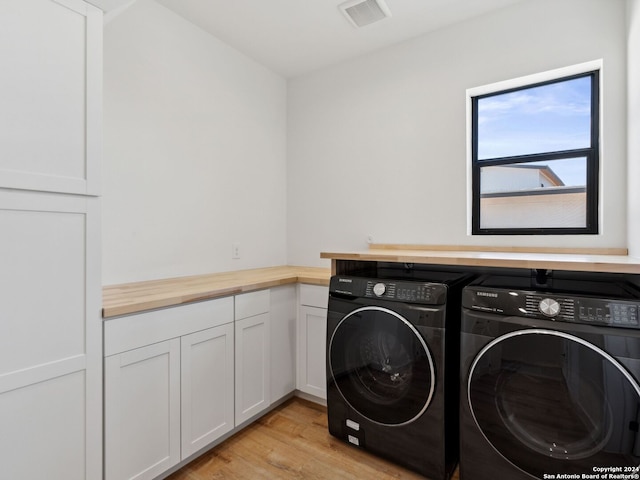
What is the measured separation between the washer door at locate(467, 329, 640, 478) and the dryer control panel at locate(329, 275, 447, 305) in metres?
0.30

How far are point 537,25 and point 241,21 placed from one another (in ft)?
6.20

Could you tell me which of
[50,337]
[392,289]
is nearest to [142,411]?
[50,337]

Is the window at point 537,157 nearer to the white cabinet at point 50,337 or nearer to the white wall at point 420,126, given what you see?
the white wall at point 420,126

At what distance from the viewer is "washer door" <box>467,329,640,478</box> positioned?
1.16 metres

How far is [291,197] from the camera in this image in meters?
3.14

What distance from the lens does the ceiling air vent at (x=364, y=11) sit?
2.11 metres

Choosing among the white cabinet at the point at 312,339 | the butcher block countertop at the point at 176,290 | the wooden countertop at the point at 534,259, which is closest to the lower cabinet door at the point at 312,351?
the white cabinet at the point at 312,339

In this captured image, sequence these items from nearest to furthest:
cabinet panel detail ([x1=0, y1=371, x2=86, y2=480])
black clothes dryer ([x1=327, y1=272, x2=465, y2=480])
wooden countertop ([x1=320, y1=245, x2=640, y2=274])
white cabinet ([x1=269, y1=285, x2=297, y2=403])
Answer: cabinet panel detail ([x1=0, y1=371, x2=86, y2=480]) < wooden countertop ([x1=320, y1=245, x2=640, y2=274]) < black clothes dryer ([x1=327, y1=272, x2=465, y2=480]) < white cabinet ([x1=269, y1=285, x2=297, y2=403])

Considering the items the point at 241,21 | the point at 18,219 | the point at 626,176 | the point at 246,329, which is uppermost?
the point at 241,21

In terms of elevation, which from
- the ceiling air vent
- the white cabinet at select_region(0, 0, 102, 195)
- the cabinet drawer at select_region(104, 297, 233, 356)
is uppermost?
the ceiling air vent

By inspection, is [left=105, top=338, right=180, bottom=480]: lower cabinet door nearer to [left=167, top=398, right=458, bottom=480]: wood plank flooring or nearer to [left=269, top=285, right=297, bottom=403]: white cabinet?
[left=167, top=398, right=458, bottom=480]: wood plank flooring

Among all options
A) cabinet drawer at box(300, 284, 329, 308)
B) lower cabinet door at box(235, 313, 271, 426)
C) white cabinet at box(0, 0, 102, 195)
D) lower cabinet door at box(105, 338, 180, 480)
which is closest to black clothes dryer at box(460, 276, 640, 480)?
cabinet drawer at box(300, 284, 329, 308)

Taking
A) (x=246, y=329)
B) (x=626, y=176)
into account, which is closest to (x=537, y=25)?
(x=626, y=176)

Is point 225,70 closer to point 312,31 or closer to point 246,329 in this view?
point 312,31
